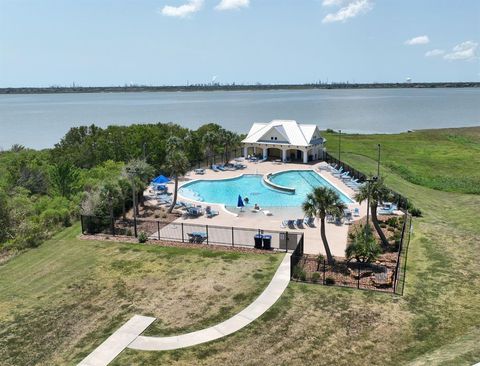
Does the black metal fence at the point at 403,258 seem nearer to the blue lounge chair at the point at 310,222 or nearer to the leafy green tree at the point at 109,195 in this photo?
the blue lounge chair at the point at 310,222

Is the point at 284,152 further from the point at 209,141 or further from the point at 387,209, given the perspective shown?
the point at 387,209

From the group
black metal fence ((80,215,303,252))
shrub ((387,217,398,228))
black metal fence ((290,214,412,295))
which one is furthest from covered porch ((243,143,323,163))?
black metal fence ((290,214,412,295))

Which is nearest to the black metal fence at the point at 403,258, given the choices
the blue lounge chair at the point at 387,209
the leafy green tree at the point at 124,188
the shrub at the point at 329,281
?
the blue lounge chair at the point at 387,209

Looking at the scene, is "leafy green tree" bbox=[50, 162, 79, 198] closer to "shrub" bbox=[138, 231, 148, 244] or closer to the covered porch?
"shrub" bbox=[138, 231, 148, 244]

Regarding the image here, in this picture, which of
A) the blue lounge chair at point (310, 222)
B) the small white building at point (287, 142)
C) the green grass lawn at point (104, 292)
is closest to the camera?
the green grass lawn at point (104, 292)

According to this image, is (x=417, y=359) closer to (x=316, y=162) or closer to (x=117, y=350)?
(x=117, y=350)

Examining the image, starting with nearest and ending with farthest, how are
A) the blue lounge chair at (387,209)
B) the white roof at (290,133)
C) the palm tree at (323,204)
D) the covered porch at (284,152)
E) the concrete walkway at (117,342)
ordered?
1. the concrete walkway at (117,342)
2. the palm tree at (323,204)
3. the blue lounge chair at (387,209)
4. the covered porch at (284,152)
5. the white roof at (290,133)

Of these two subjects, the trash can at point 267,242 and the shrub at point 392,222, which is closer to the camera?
the trash can at point 267,242
